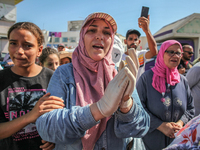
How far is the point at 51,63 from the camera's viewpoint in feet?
9.54

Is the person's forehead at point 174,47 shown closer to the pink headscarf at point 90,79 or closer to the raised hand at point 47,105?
the pink headscarf at point 90,79

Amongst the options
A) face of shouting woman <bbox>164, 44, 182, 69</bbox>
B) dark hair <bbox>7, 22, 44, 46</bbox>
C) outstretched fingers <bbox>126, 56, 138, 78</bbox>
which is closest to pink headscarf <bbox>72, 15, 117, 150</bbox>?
outstretched fingers <bbox>126, 56, 138, 78</bbox>

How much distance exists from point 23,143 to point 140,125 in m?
1.14

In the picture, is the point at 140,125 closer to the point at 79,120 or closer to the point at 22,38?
the point at 79,120

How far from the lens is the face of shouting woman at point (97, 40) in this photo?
1289 mm

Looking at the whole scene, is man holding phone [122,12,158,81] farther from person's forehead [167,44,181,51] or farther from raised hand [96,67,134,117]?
raised hand [96,67,134,117]

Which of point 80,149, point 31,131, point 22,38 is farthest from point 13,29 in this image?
point 80,149

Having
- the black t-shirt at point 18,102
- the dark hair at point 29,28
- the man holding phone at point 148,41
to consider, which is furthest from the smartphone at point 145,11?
the black t-shirt at point 18,102

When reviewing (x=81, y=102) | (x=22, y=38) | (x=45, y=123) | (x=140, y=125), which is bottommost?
(x=140, y=125)

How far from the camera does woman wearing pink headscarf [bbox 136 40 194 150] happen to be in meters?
1.96

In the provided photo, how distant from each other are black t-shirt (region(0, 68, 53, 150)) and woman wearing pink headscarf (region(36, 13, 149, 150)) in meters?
0.43

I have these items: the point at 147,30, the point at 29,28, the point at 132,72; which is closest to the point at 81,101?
the point at 132,72

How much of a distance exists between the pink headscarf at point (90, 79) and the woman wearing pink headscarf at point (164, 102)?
3.34 feet

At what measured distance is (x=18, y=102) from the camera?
141cm
